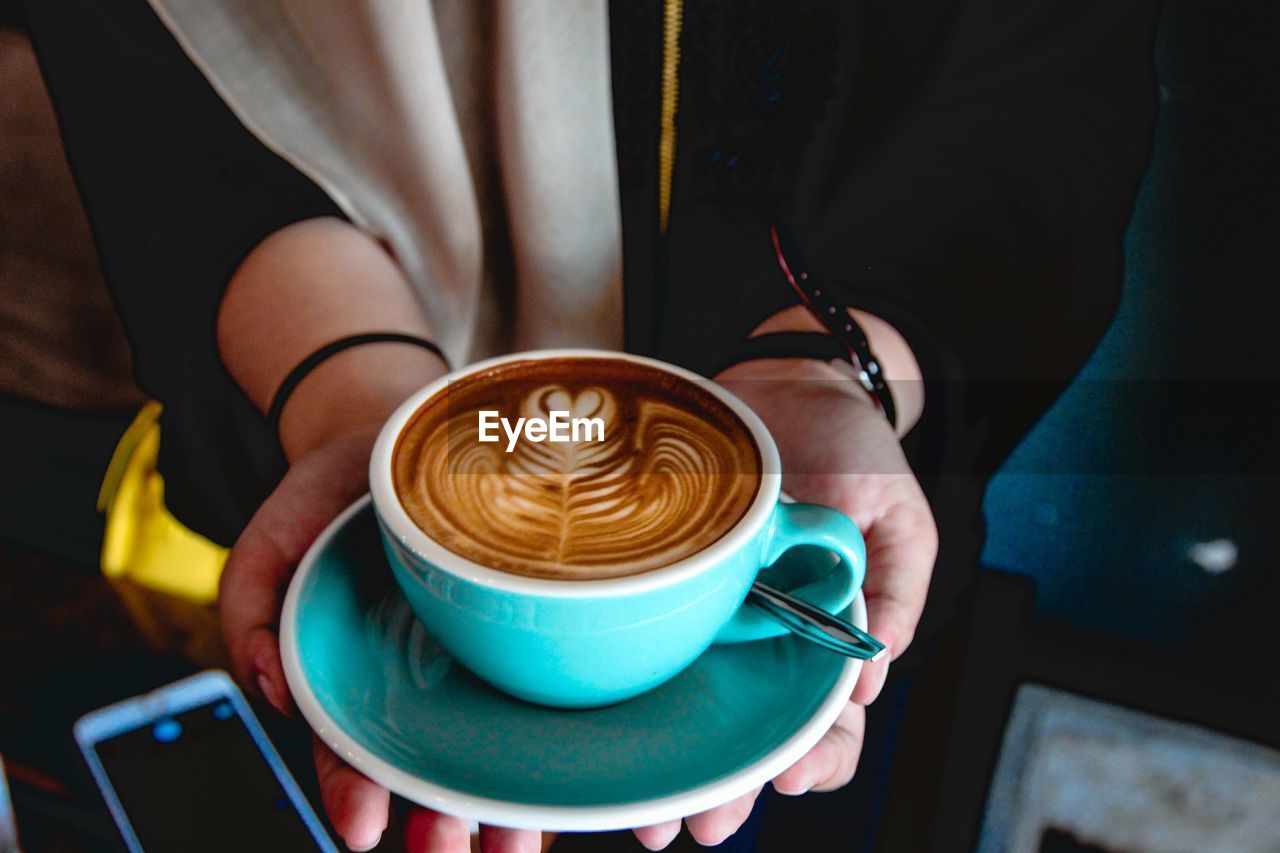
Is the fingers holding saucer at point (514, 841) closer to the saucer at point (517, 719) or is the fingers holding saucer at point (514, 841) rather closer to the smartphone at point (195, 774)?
the saucer at point (517, 719)

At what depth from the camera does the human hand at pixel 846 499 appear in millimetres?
387

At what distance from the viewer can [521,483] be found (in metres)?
0.36

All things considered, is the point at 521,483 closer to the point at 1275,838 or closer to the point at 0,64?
the point at 0,64

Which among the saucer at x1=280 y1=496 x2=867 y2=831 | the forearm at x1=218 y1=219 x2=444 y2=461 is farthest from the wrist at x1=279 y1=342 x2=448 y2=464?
the saucer at x1=280 y1=496 x2=867 y2=831

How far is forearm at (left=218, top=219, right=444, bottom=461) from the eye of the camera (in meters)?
0.54

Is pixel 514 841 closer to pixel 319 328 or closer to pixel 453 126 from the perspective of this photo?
pixel 319 328

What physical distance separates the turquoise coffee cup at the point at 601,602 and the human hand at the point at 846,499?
7cm

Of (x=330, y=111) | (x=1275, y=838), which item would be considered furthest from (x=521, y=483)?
(x=1275, y=838)

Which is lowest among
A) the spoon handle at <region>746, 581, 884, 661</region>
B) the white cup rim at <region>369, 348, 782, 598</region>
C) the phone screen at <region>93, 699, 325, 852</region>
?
the phone screen at <region>93, 699, 325, 852</region>

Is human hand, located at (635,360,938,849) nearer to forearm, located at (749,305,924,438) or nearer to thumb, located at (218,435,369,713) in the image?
forearm, located at (749,305,924,438)

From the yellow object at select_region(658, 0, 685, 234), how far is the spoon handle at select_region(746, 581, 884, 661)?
1.24 feet

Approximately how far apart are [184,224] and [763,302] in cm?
47

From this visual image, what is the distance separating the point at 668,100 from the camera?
606 mm

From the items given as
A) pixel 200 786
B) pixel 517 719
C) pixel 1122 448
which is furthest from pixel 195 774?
pixel 1122 448
